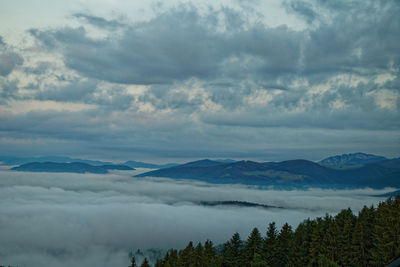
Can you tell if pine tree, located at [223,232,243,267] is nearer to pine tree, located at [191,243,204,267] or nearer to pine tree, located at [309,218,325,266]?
pine tree, located at [191,243,204,267]

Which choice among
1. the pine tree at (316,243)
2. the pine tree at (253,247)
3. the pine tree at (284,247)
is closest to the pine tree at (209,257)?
the pine tree at (253,247)

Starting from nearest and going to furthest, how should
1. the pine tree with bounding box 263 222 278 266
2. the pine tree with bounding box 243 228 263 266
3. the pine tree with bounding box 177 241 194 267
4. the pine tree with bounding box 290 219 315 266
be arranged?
the pine tree with bounding box 290 219 315 266, the pine tree with bounding box 243 228 263 266, the pine tree with bounding box 263 222 278 266, the pine tree with bounding box 177 241 194 267

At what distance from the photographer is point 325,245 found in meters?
83.8

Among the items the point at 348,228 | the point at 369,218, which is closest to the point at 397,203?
the point at 369,218

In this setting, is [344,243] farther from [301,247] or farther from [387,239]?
[387,239]

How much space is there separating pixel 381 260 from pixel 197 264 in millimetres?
42917

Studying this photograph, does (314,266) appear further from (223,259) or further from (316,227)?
(223,259)

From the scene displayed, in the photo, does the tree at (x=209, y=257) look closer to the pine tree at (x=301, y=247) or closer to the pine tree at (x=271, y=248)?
the pine tree at (x=271, y=248)

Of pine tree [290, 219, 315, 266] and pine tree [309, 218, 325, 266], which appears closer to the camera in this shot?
pine tree [309, 218, 325, 266]

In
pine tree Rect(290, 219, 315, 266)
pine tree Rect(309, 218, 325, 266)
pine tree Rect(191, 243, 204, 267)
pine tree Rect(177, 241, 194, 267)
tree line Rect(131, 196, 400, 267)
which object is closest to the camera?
tree line Rect(131, 196, 400, 267)

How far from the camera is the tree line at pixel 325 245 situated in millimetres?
76062

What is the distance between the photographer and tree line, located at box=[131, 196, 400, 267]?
250 feet

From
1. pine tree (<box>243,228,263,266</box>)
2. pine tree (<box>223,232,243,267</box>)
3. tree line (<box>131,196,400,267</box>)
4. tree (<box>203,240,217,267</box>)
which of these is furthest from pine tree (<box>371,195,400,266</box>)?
tree (<box>203,240,217,267</box>)

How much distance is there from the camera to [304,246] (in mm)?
88688
